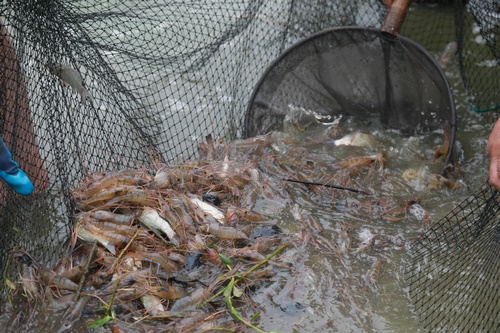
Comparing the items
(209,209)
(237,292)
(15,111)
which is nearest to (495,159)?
(237,292)

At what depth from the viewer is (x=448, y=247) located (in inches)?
150

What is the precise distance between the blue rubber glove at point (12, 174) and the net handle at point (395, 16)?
126 inches

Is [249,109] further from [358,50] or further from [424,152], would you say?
[424,152]

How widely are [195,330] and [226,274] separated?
0.43 m

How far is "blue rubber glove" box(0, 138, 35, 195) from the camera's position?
371 cm

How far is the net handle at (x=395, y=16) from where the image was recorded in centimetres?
511

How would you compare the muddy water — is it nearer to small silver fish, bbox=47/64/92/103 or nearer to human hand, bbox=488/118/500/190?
human hand, bbox=488/118/500/190

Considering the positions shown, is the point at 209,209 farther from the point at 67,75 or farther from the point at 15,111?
the point at 15,111

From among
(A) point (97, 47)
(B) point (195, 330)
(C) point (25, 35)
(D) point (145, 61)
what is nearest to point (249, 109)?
(D) point (145, 61)

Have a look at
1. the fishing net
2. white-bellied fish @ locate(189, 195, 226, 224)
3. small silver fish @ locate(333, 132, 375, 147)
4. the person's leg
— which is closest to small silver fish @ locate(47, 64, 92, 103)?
the person's leg

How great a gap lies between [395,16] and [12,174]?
3333 millimetres

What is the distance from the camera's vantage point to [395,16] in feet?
16.9

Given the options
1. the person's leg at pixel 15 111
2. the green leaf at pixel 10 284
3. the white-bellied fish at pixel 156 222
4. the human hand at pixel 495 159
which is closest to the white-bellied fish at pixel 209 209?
the white-bellied fish at pixel 156 222

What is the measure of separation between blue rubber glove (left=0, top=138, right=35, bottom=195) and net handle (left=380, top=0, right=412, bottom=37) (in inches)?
126
